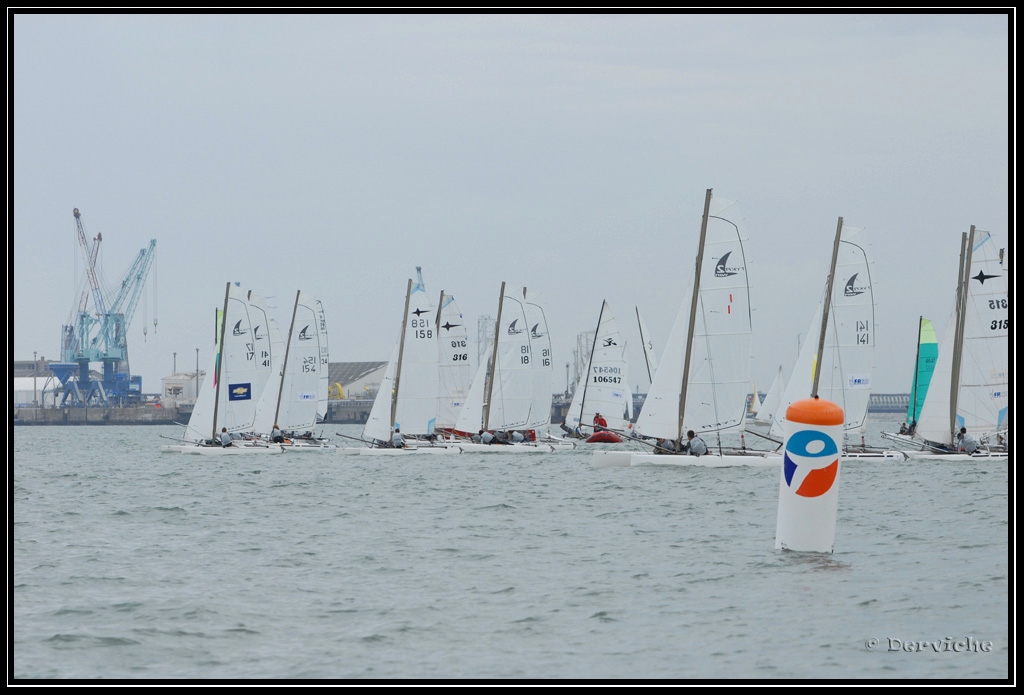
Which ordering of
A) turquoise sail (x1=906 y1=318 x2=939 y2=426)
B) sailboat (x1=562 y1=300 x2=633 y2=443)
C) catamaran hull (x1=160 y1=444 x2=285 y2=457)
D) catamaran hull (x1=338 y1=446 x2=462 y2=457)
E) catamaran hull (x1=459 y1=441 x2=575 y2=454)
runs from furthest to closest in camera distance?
sailboat (x1=562 y1=300 x2=633 y2=443), turquoise sail (x1=906 y1=318 x2=939 y2=426), catamaran hull (x1=459 y1=441 x2=575 y2=454), catamaran hull (x1=160 y1=444 x2=285 y2=457), catamaran hull (x1=338 y1=446 x2=462 y2=457)

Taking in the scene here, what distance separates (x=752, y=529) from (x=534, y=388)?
25.8m

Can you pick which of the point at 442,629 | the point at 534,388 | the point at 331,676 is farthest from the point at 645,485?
the point at 534,388

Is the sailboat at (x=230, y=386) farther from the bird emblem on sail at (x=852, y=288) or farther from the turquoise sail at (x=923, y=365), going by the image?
the turquoise sail at (x=923, y=365)

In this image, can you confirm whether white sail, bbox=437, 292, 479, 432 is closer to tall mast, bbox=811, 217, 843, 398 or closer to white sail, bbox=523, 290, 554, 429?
white sail, bbox=523, 290, 554, 429

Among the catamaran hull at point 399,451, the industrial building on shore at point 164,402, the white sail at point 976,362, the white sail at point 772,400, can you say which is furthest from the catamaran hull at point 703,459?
the industrial building on shore at point 164,402

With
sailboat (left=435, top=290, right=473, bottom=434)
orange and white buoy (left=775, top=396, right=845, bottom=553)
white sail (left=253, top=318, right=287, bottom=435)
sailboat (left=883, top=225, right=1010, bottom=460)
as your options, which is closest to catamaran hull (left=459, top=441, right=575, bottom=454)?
sailboat (left=435, top=290, right=473, bottom=434)

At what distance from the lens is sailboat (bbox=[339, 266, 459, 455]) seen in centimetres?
3769

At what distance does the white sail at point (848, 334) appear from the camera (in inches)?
1196

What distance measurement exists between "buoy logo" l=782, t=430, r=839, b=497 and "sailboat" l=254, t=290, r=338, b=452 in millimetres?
31840

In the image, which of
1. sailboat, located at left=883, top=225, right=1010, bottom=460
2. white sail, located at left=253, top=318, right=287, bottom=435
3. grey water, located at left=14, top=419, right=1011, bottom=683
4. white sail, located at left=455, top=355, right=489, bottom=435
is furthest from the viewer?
white sail, located at left=253, top=318, right=287, bottom=435

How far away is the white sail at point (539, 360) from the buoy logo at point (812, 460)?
1155 inches
